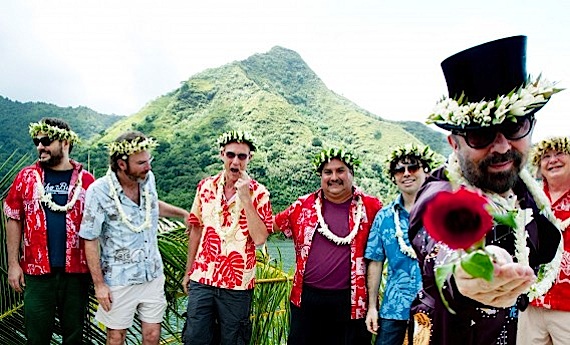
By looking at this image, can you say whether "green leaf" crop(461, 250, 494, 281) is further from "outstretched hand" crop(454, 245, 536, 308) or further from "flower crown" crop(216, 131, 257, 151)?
"flower crown" crop(216, 131, 257, 151)

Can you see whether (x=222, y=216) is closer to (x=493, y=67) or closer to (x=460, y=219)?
(x=493, y=67)

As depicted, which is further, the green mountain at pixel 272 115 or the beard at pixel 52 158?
the green mountain at pixel 272 115

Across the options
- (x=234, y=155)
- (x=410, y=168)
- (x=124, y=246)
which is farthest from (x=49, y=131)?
(x=410, y=168)

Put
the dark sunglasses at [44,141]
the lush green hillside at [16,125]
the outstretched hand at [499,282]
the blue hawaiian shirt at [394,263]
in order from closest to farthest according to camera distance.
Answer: the outstretched hand at [499,282], the blue hawaiian shirt at [394,263], the dark sunglasses at [44,141], the lush green hillside at [16,125]

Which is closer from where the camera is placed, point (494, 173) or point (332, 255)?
point (494, 173)

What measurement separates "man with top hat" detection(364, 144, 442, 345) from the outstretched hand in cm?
→ 180

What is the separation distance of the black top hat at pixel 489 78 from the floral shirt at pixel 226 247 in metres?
2.11

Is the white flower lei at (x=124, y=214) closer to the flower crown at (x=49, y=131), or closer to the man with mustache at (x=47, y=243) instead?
the man with mustache at (x=47, y=243)

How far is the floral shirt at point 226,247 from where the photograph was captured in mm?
3584

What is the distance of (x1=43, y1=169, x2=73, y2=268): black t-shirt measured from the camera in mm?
3500

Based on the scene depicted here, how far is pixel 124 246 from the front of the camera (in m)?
3.53

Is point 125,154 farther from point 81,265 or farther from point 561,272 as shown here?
point 561,272

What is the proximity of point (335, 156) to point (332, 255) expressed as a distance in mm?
658

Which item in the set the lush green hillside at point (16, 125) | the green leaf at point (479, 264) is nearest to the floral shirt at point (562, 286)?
the green leaf at point (479, 264)
